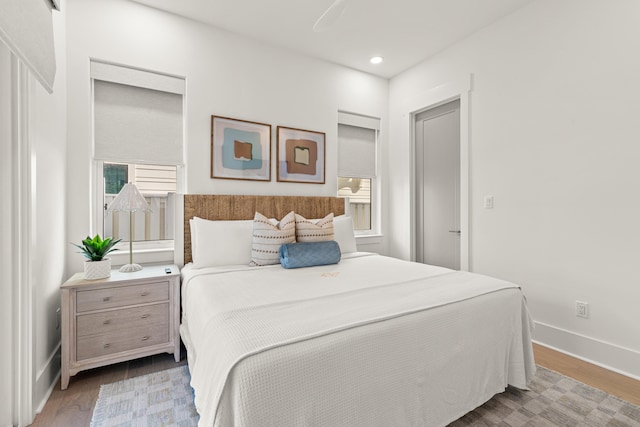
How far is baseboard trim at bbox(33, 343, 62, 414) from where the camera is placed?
5.54 ft

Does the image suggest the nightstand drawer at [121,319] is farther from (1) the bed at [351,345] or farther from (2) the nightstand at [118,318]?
(1) the bed at [351,345]

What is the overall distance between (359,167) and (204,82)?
199 cm

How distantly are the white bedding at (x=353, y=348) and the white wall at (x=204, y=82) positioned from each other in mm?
1318

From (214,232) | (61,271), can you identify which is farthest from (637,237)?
(61,271)

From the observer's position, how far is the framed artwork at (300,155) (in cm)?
326

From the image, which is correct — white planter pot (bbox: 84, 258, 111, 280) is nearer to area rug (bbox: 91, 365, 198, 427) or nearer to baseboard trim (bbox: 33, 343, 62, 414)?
baseboard trim (bbox: 33, 343, 62, 414)

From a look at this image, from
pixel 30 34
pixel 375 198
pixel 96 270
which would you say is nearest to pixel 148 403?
pixel 96 270

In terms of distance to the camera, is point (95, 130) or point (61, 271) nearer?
point (61, 271)

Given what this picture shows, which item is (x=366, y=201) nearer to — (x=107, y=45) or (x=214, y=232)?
(x=214, y=232)

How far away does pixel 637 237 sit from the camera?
201cm

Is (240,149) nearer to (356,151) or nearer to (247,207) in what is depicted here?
(247,207)

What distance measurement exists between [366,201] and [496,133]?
170cm

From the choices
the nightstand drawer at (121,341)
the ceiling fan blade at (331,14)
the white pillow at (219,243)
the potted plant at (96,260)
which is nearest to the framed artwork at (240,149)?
the white pillow at (219,243)

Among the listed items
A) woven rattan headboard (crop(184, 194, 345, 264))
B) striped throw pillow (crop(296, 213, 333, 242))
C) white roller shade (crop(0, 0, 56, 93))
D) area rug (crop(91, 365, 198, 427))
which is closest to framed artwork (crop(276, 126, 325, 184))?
woven rattan headboard (crop(184, 194, 345, 264))
